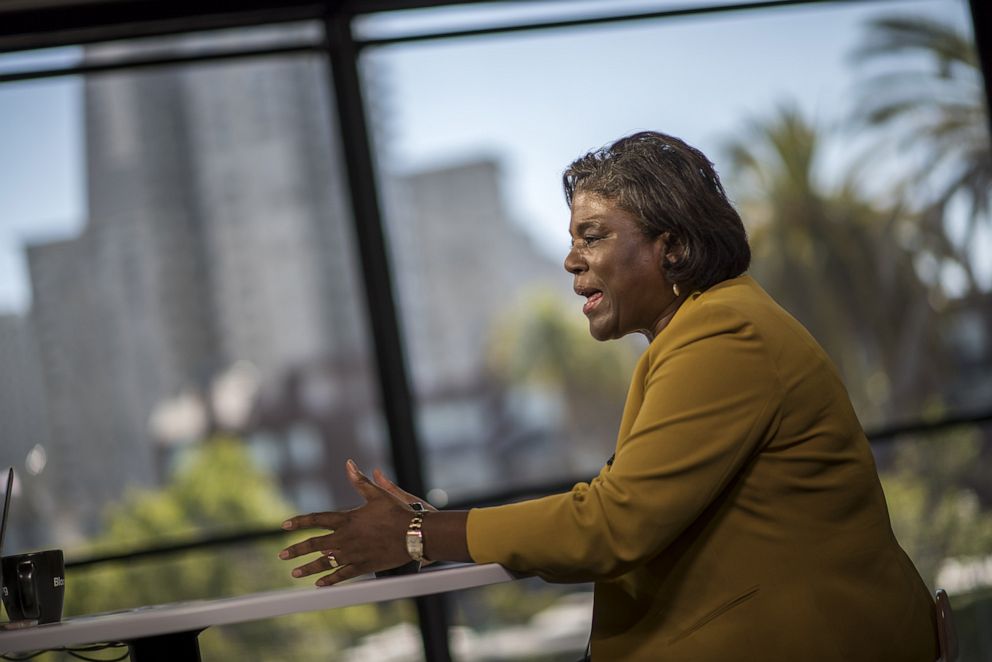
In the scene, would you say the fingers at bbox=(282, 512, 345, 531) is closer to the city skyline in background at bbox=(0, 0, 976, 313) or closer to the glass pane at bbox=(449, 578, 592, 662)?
the glass pane at bbox=(449, 578, 592, 662)

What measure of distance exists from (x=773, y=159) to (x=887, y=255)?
62cm

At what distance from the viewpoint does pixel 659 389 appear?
1.41 m

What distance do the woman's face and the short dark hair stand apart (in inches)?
0.7

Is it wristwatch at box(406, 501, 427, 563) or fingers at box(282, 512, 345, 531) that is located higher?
fingers at box(282, 512, 345, 531)

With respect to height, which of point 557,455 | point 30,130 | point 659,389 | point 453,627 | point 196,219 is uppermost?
point 30,130

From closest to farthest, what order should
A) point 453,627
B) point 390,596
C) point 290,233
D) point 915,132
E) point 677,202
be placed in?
point 390,596 → point 677,202 → point 453,627 → point 915,132 → point 290,233

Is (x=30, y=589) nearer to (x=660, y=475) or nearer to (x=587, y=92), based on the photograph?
(x=660, y=475)

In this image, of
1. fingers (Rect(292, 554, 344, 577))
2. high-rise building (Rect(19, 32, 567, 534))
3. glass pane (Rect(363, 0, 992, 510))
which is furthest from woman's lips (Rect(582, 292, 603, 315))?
high-rise building (Rect(19, 32, 567, 534))

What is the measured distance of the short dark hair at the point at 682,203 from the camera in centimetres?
159

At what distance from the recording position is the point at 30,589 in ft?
5.32

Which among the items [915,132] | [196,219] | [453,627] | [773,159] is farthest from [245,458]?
[915,132]

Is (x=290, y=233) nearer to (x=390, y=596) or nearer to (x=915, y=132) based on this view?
(x=915, y=132)

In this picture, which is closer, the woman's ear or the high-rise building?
the woman's ear

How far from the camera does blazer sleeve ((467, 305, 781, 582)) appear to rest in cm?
135
